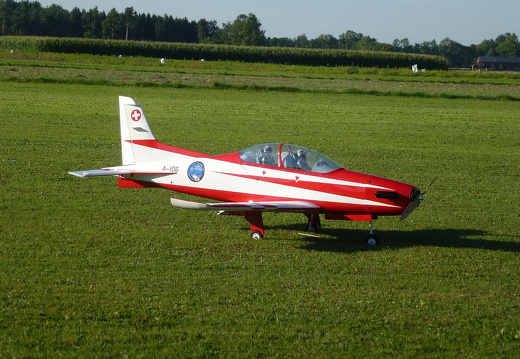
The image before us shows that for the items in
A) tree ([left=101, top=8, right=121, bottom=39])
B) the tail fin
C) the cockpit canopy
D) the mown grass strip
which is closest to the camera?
the cockpit canopy

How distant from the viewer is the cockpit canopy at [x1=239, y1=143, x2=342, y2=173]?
1302 centimetres

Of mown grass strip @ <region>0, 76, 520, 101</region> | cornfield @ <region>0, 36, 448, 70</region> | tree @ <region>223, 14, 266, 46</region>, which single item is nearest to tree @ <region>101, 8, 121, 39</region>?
tree @ <region>223, 14, 266, 46</region>

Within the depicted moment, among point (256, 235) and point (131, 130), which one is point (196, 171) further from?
point (131, 130)

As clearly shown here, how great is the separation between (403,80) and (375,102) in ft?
70.5

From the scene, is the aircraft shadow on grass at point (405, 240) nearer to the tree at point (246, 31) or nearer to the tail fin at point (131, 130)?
the tail fin at point (131, 130)

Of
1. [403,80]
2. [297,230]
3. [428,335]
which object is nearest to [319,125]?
[297,230]

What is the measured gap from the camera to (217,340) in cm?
826

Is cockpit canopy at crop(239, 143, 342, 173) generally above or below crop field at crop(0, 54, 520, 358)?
above

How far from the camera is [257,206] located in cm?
1236

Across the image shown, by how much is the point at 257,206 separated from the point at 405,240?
10.3ft

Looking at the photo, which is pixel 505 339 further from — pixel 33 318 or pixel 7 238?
pixel 7 238

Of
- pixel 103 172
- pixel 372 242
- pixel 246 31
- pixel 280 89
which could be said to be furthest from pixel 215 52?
pixel 246 31

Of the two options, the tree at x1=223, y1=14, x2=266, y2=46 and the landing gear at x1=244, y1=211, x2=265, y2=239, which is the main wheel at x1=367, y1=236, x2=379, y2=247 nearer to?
the landing gear at x1=244, y1=211, x2=265, y2=239

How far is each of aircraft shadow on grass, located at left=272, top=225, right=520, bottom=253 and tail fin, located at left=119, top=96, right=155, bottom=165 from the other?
3.27 m
